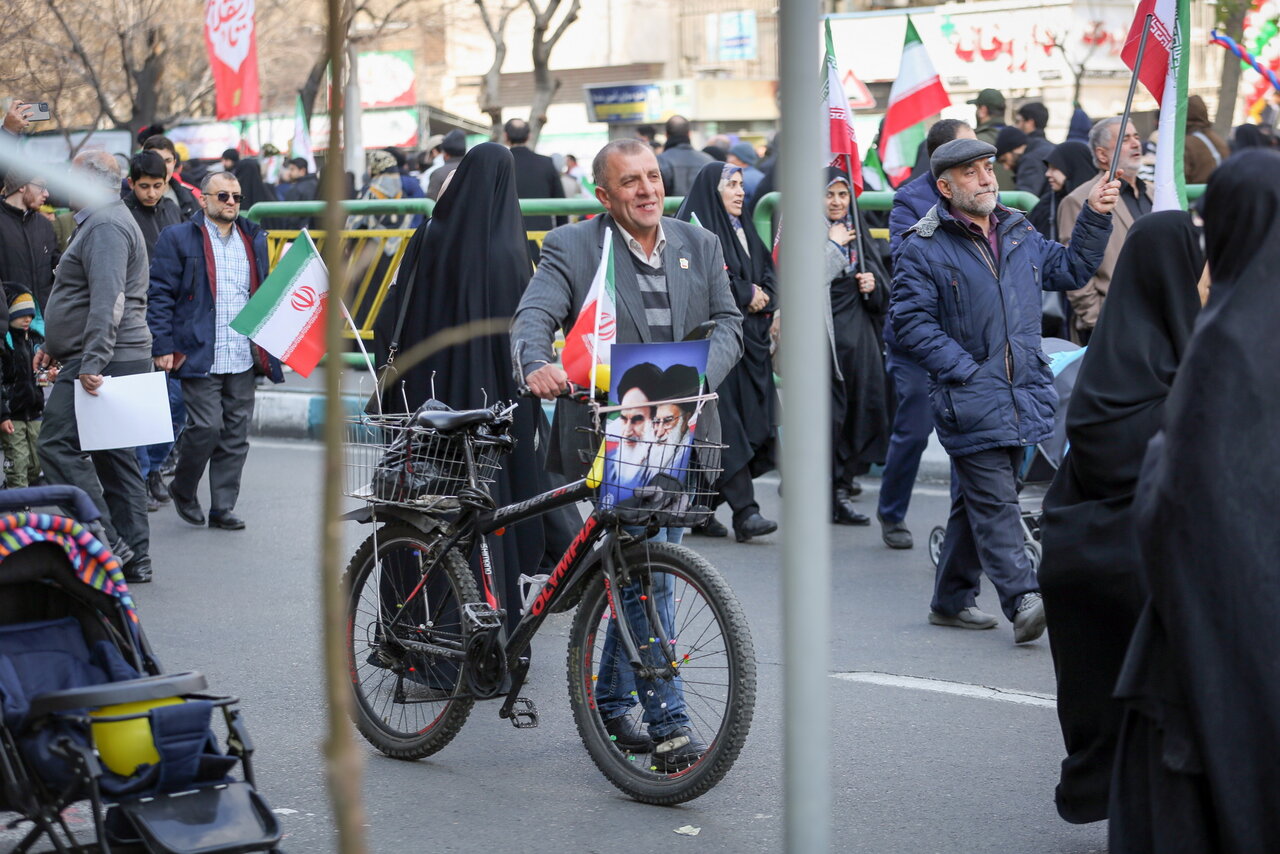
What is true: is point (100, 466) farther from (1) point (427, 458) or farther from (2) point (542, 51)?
(2) point (542, 51)

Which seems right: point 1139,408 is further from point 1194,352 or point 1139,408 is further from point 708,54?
point 708,54

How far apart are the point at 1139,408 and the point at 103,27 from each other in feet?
64.5

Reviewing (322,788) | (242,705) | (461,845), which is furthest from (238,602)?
(461,845)

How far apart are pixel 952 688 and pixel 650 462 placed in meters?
2.11

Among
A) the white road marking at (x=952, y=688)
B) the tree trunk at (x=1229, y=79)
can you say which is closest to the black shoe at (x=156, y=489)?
the white road marking at (x=952, y=688)

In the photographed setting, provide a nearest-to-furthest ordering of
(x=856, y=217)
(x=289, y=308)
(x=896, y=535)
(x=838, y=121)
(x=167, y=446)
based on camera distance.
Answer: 1. (x=289, y=308)
2. (x=896, y=535)
3. (x=856, y=217)
4. (x=838, y=121)
5. (x=167, y=446)

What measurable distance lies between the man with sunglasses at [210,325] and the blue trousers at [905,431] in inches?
141

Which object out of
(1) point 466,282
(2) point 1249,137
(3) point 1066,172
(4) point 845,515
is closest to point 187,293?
(1) point 466,282

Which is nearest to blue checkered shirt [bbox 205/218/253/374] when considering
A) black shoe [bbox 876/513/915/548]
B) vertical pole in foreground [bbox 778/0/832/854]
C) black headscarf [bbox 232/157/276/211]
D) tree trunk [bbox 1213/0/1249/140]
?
black shoe [bbox 876/513/915/548]

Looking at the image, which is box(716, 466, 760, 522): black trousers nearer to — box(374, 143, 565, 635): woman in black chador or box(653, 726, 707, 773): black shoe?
box(374, 143, 565, 635): woman in black chador

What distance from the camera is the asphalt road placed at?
4.68 meters

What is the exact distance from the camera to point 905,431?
28.1 feet

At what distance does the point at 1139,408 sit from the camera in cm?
421

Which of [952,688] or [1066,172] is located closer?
[952,688]
